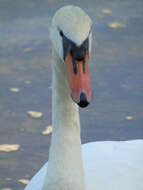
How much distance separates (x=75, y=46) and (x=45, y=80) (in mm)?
2807

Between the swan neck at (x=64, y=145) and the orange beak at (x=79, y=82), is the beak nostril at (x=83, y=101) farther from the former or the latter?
the swan neck at (x=64, y=145)

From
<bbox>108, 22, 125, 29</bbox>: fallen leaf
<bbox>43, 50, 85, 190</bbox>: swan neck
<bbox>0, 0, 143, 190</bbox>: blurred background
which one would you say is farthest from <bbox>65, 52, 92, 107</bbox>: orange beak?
<bbox>108, 22, 125, 29</bbox>: fallen leaf

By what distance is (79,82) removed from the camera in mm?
2738

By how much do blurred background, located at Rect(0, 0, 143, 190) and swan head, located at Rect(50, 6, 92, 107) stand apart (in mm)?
1633

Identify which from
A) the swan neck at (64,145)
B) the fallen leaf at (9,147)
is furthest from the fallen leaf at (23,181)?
the swan neck at (64,145)

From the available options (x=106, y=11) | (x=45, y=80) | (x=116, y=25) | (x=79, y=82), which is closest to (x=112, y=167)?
(x=79, y=82)

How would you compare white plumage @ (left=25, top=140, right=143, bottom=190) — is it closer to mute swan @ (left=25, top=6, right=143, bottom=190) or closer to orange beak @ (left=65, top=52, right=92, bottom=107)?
mute swan @ (left=25, top=6, right=143, bottom=190)

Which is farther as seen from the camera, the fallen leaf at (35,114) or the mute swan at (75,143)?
the fallen leaf at (35,114)

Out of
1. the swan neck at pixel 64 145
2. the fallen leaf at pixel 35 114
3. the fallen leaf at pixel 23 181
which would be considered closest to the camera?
the swan neck at pixel 64 145

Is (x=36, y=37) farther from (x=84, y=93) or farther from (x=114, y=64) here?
(x=84, y=93)

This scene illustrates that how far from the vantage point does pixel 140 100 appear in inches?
207

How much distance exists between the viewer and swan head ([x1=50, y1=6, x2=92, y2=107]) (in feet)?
8.98

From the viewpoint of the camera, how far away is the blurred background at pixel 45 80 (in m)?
4.69

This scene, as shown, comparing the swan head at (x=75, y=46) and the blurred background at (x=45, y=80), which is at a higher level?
the swan head at (x=75, y=46)
